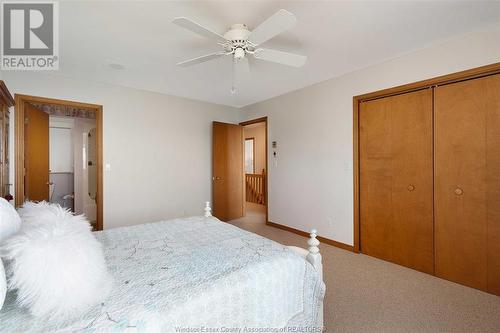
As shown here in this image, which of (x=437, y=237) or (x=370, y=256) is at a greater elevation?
(x=437, y=237)

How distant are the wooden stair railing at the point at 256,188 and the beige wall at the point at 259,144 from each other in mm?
246

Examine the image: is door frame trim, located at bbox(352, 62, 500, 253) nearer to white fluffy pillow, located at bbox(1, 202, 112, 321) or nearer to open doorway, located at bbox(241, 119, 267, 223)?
white fluffy pillow, located at bbox(1, 202, 112, 321)

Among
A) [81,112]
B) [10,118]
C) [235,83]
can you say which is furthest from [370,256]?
[81,112]

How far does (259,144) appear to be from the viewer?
7.16 metres

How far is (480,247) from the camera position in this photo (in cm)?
215

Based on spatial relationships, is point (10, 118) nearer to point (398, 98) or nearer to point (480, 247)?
point (398, 98)

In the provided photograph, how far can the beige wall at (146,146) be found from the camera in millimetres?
3197

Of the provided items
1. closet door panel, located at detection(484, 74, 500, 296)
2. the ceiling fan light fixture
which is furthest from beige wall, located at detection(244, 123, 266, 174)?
Result: closet door panel, located at detection(484, 74, 500, 296)

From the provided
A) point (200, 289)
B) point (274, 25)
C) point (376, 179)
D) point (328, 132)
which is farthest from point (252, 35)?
point (376, 179)

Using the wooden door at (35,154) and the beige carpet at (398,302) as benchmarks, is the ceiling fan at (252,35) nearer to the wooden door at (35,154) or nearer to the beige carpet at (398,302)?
the beige carpet at (398,302)

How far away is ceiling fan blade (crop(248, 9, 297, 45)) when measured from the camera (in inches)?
55.5

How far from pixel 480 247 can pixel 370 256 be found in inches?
41.9

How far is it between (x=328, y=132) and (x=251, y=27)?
1.88 m

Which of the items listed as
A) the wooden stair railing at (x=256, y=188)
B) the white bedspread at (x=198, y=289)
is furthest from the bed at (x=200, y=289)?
the wooden stair railing at (x=256, y=188)
